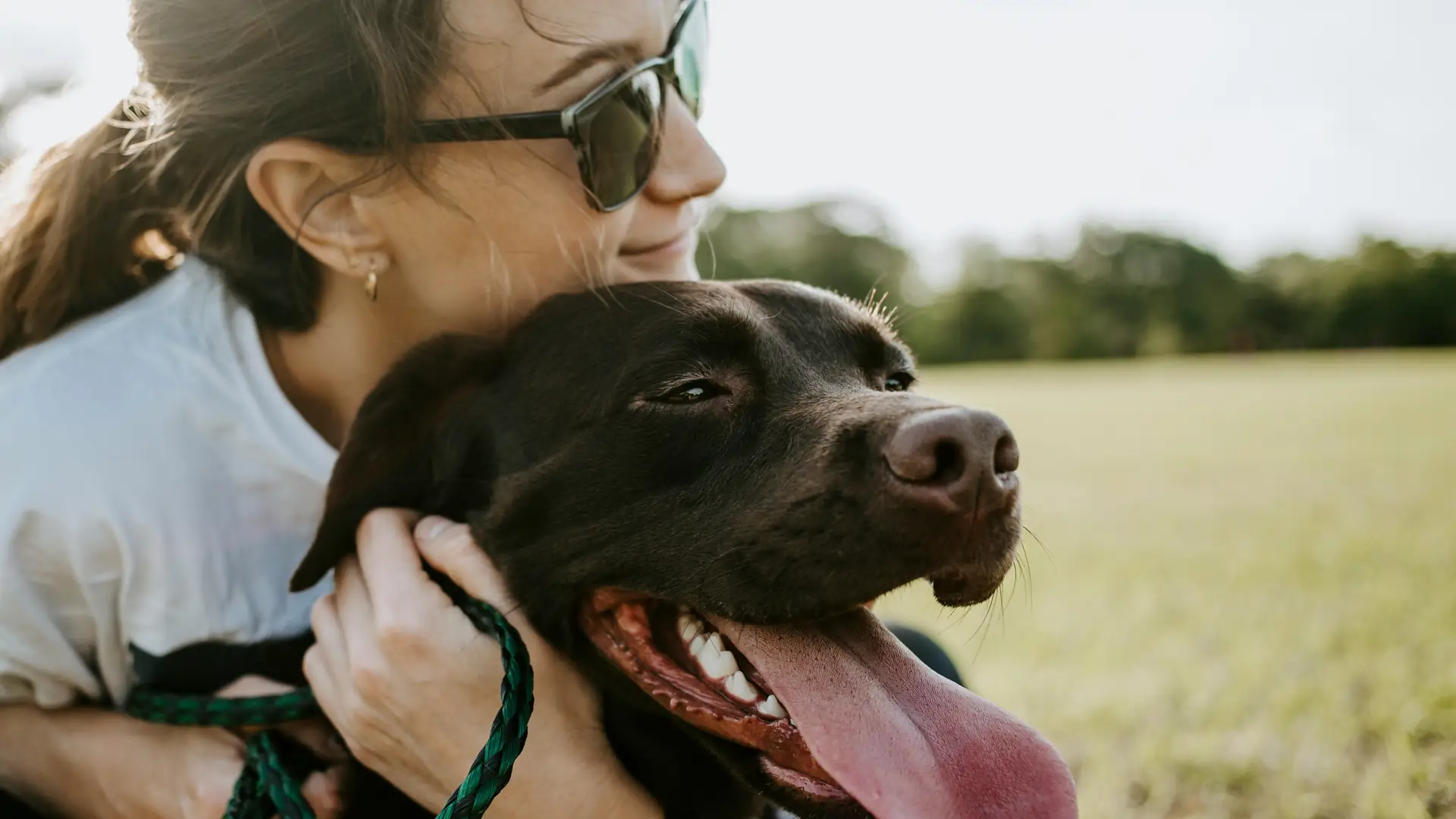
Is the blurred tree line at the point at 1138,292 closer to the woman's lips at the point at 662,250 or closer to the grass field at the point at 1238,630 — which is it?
the grass field at the point at 1238,630

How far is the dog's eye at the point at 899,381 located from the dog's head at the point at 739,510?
47 mm

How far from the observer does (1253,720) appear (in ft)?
13.2

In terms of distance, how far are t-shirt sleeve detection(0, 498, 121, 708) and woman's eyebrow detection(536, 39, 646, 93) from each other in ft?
4.46

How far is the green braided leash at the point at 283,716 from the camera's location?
6.32ft

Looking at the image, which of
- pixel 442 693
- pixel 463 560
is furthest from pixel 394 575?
pixel 442 693

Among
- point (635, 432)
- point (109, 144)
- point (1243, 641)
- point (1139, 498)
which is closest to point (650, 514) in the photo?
point (635, 432)

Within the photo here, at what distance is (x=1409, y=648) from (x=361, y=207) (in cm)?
455

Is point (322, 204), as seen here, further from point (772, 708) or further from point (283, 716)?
point (772, 708)

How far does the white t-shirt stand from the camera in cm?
230

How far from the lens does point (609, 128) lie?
8.24ft

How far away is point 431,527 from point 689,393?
67cm

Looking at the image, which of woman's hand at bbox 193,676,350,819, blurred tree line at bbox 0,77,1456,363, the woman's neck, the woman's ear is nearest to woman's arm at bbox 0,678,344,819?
woman's hand at bbox 193,676,350,819

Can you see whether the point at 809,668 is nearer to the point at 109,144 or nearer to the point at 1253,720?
the point at 109,144

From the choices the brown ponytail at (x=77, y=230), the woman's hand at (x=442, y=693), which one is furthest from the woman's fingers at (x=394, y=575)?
the brown ponytail at (x=77, y=230)
